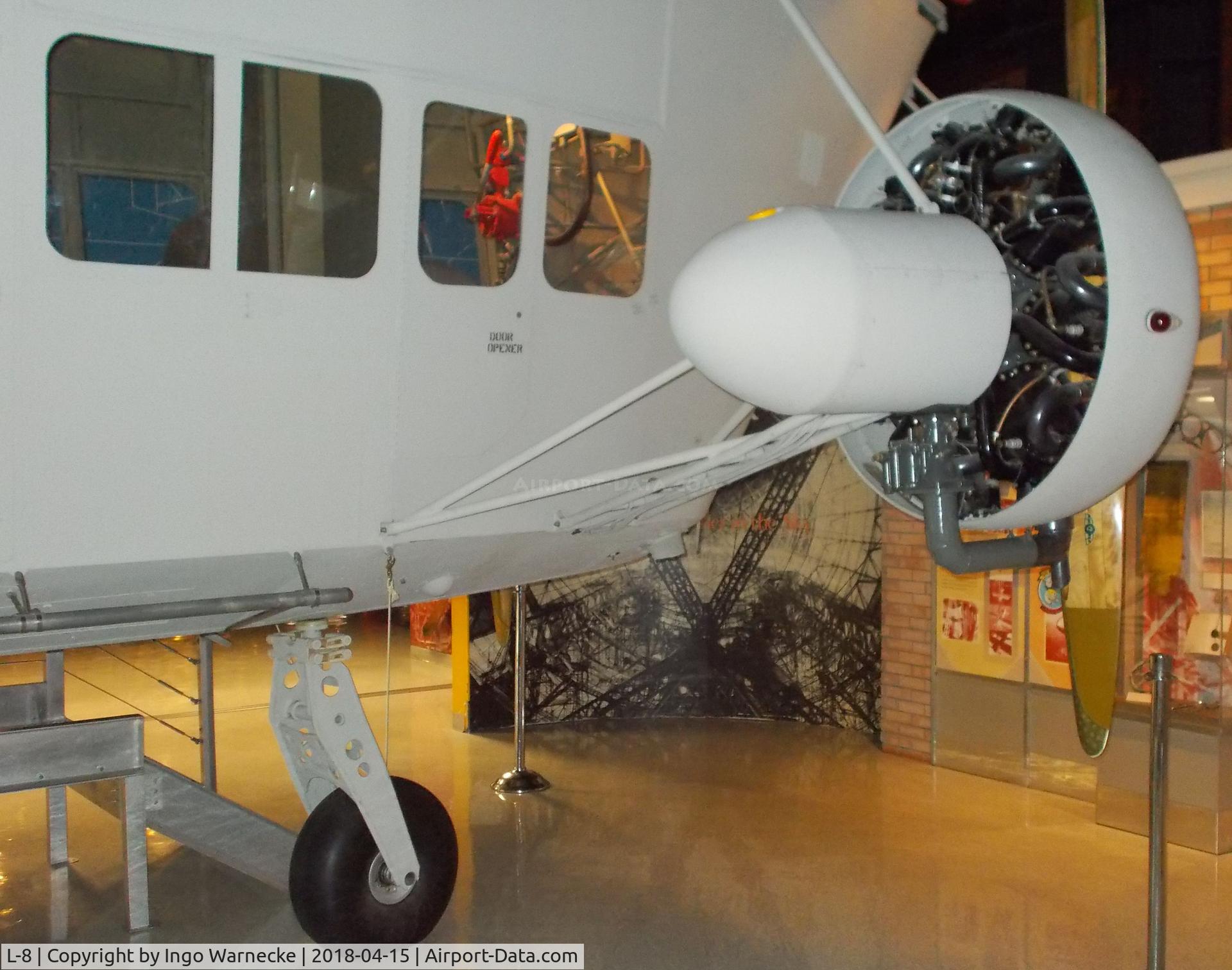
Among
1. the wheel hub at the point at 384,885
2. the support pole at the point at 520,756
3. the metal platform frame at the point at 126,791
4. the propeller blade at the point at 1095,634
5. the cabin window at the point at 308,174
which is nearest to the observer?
the cabin window at the point at 308,174

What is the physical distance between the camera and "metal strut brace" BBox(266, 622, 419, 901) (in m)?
4.65

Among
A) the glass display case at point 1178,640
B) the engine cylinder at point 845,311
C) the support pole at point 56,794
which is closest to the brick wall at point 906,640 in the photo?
the glass display case at point 1178,640

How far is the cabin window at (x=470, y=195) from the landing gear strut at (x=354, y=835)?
1592 millimetres

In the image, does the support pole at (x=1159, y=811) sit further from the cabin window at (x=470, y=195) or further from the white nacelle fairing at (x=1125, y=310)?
the cabin window at (x=470, y=195)

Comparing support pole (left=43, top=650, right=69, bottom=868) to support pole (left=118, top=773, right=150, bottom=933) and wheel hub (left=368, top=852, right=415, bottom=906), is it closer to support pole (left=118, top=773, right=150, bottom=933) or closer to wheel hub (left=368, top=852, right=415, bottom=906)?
support pole (left=118, top=773, right=150, bottom=933)

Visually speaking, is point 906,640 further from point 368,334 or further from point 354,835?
point 368,334

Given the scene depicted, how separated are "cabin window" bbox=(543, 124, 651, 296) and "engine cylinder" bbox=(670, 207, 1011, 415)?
84 cm

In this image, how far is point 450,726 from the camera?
386 inches

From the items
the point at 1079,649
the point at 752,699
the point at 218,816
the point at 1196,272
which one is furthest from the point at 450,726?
the point at 1196,272

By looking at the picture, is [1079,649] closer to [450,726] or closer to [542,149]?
[542,149]

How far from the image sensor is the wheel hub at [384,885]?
4781 mm

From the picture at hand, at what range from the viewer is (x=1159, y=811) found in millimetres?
4070

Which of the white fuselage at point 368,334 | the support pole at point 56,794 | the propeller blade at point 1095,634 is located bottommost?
the support pole at point 56,794

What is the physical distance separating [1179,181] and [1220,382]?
3.90 ft
